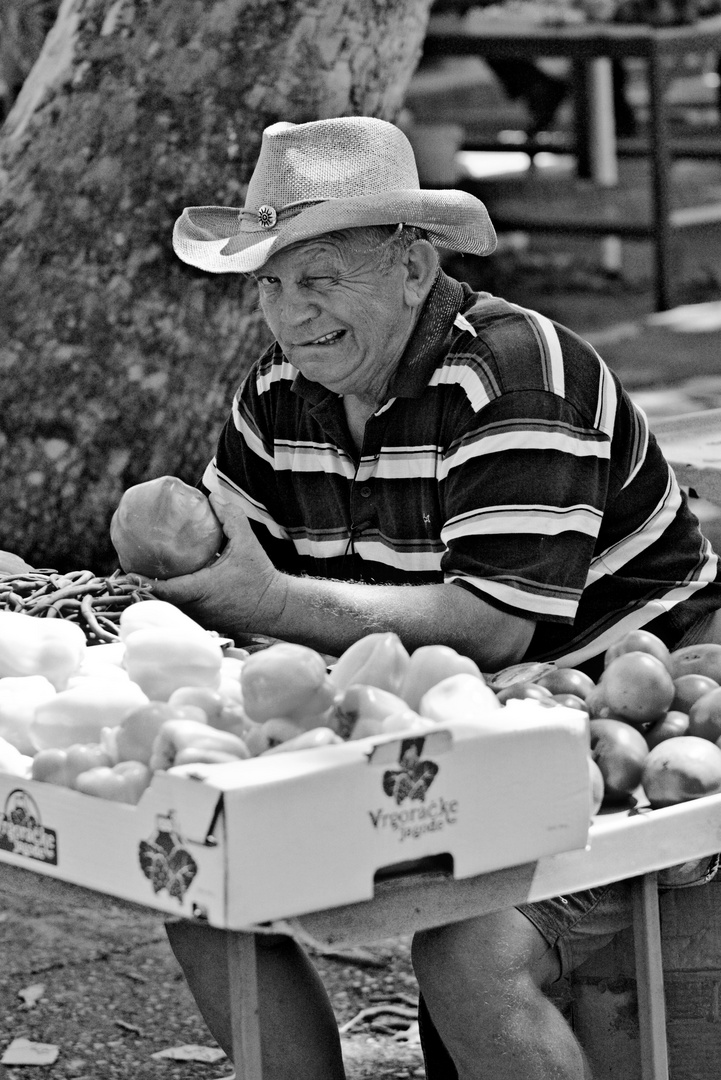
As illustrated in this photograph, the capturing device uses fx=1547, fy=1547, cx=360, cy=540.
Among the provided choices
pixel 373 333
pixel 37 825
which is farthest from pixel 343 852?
pixel 373 333

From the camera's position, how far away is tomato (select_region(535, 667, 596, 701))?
2.32 m

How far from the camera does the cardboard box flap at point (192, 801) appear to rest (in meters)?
1.65

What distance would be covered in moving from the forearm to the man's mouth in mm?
448

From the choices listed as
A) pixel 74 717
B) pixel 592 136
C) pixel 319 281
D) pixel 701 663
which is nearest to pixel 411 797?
pixel 74 717

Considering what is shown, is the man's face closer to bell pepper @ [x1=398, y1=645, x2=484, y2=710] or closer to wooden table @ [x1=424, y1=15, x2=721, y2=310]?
bell pepper @ [x1=398, y1=645, x2=484, y2=710]

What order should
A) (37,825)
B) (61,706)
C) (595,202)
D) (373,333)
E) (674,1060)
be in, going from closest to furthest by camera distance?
(37,825)
(61,706)
(674,1060)
(373,333)
(595,202)

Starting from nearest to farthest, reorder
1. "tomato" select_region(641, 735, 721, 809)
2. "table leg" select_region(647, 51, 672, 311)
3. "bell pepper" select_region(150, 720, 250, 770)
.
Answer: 1. "bell pepper" select_region(150, 720, 250, 770)
2. "tomato" select_region(641, 735, 721, 809)
3. "table leg" select_region(647, 51, 672, 311)

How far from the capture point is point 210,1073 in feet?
10.7

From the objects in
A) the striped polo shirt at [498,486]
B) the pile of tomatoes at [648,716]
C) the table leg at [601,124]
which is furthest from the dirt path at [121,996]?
the table leg at [601,124]

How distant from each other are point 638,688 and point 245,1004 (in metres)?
0.70

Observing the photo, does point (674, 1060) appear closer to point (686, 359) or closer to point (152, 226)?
point (152, 226)

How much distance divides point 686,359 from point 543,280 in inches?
97.7

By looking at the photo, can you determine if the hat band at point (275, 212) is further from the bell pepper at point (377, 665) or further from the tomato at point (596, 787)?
the tomato at point (596, 787)

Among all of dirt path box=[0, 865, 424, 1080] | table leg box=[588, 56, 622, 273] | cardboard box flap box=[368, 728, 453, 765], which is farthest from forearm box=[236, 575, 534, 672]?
table leg box=[588, 56, 622, 273]
